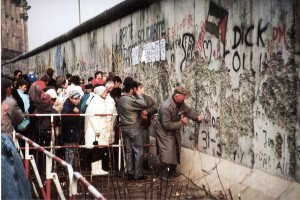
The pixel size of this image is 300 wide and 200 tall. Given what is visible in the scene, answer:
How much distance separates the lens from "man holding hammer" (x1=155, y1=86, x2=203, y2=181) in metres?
9.31

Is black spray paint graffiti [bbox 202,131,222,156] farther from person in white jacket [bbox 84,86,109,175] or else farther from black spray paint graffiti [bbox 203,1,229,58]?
person in white jacket [bbox 84,86,109,175]

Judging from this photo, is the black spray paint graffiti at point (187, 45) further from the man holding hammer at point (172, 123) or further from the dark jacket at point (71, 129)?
the dark jacket at point (71, 129)

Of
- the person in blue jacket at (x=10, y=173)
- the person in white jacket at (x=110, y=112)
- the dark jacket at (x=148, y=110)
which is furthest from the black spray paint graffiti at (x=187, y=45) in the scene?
the person in blue jacket at (x=10, y=173)

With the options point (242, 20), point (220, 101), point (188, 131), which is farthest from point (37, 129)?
point (242, 20)

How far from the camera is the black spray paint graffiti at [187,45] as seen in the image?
10.3 m

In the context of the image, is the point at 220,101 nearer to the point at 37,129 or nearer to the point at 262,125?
the point at 262,125

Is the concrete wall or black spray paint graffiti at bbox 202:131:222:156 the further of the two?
black spray paint graffiti at bbox 202:131:222:156

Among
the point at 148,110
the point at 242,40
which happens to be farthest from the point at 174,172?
the point at 242,40

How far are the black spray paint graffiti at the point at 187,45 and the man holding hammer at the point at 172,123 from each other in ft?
4.18

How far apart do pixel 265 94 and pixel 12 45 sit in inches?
2511

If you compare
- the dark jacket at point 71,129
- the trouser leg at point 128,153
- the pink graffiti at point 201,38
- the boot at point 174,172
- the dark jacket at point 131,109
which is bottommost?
the boot at point 174,172

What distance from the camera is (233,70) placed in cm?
854

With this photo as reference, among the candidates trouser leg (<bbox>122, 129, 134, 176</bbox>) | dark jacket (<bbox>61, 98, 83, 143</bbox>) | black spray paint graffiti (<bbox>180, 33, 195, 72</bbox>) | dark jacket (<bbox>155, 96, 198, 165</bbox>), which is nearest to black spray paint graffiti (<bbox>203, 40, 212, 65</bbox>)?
black spray paint graffiti (<bbox>180, 33, 195, 72</bbox>)

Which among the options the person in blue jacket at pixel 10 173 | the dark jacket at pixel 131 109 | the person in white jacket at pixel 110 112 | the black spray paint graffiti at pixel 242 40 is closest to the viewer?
the person in blue jacket at pixel 10 173
